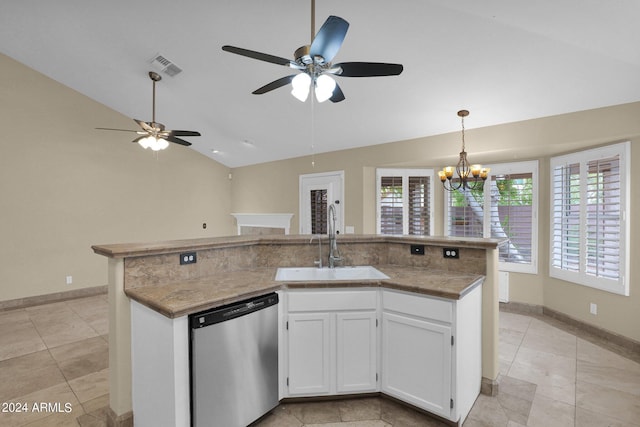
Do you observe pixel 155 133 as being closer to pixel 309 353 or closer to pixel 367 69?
pixel 367 69

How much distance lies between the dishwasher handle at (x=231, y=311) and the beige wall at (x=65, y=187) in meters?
4.54

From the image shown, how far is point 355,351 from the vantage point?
7.09ft

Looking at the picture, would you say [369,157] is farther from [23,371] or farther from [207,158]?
[23,371]

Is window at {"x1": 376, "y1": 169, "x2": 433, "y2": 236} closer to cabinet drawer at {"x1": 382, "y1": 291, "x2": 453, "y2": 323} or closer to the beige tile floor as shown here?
the beige tile floor

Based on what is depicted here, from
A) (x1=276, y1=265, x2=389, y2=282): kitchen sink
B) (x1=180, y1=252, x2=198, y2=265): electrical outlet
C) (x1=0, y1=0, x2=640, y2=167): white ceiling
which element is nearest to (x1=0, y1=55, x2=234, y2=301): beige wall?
(x1=0, y1=0, x2=640, y2=167): white ceiling

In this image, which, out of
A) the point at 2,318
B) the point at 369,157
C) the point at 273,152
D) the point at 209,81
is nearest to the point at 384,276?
the point at 369,157

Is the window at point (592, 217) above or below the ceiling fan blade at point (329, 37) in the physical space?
below

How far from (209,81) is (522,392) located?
4553 mm

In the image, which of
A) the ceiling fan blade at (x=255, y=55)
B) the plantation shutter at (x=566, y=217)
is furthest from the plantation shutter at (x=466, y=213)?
the ceiling fan blade at (x=255, y=55)

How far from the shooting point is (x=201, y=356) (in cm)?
166

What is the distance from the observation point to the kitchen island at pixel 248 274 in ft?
6.17

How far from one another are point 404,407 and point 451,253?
1199 millimetres

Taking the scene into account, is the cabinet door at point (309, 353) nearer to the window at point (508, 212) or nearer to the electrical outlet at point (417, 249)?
the electrical outlet at point (417, 249)

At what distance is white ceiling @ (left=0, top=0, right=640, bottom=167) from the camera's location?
2312 millimetres
